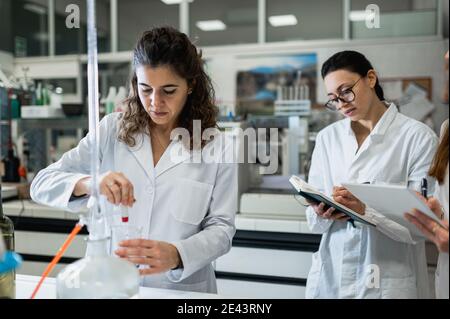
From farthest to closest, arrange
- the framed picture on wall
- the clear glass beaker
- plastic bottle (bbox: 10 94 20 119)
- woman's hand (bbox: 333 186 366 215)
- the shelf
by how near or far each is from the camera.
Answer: the framed picture on wall, plastic bottle (bbox: 10 94 20 119), the shelf, woman's hand (bbox: 333 186 366 215), the clear glass beaker

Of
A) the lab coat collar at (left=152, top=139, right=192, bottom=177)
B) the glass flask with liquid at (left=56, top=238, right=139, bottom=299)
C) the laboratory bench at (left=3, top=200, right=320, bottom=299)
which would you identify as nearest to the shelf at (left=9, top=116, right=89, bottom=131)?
the laboratory bench at (left=3, top=200, right=320, bottom=299)

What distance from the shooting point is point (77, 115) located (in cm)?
275

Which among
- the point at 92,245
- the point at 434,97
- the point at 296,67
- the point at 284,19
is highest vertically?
the point at 284,19

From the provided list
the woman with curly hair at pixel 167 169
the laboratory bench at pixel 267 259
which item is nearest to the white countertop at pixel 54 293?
the woman with curly hair at pixel 167 169

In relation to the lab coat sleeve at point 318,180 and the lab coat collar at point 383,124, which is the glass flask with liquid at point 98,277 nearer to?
the lab coat sleeve at point 318,180

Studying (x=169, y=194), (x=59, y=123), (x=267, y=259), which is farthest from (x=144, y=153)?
(x=59, y=123)

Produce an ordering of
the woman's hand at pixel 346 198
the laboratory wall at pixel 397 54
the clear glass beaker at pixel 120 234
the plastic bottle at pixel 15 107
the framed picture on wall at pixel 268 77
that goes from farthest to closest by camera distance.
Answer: the framed picture on wall at pixel 268 77 → the laboratory wall at pixel 397 54 → the plastic bottle at pixel 15 107 → the woman's hand at pixel 346 198 → the clear glass beaker at pixel 120 234

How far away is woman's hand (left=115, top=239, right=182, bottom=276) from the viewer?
83 cm

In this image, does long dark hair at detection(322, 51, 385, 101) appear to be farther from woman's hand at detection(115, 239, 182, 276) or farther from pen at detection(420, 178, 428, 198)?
woman's hand at detection(115, 239, 182, 276)

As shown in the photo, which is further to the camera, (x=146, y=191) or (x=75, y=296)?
(x=146, y=191)

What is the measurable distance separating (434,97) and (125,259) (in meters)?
2.92

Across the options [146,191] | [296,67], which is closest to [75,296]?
[146,191]

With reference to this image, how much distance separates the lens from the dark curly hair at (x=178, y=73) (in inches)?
42.3
